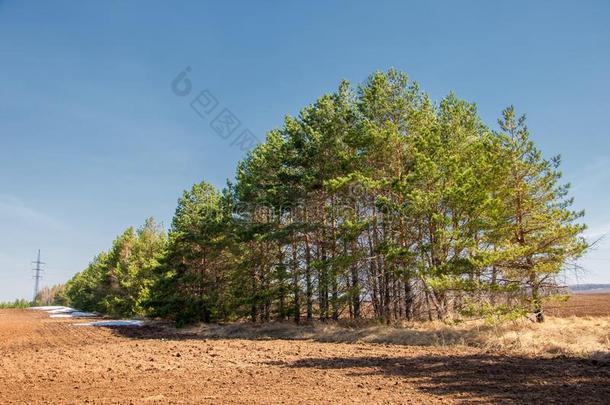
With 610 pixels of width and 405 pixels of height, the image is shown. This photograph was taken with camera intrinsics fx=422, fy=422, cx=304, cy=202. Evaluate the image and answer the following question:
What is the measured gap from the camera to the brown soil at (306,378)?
8.08 meters

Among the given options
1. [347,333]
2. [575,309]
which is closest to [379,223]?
[347,333]

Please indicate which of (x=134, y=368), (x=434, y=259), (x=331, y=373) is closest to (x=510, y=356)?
(x=331, y=373)

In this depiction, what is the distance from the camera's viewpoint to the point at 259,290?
28.3 meters

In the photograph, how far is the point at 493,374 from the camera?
32.8 ft

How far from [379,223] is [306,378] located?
13.2 m

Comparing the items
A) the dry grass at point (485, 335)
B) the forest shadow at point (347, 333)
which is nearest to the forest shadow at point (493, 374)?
the dry grass at point (485, 335)

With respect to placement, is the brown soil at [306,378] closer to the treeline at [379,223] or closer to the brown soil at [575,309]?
the treeline at [379,223]

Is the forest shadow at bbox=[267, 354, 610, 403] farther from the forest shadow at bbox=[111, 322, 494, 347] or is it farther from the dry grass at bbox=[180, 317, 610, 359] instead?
the forest shadow at bbox=[111, 322, 494, 347]

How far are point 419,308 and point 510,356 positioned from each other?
10660mm

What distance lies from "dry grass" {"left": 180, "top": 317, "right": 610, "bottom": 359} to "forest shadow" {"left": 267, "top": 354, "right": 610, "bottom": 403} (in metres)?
1.87

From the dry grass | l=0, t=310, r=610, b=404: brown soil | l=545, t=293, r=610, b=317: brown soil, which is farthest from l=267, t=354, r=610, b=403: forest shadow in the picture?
l=545, t=293, r=610, b=317: brown soil

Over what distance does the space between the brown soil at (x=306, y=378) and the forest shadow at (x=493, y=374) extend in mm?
19

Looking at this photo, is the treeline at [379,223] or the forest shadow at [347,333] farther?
the treeline at [379,223]

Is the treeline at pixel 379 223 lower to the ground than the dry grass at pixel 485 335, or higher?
higher
